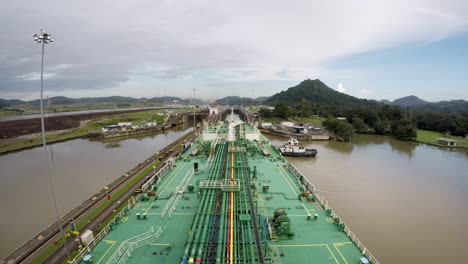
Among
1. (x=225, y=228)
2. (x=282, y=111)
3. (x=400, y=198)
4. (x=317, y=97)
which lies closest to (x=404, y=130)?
(x=282, y=111)

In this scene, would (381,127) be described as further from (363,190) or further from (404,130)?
(363,190)

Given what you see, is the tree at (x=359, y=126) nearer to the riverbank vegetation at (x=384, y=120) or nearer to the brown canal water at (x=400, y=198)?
the riverbank vegetation at (x=384, y=120)

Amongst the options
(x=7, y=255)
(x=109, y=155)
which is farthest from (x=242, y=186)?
(x=109, y=155)

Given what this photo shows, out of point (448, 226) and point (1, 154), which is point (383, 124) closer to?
point (448, 226)

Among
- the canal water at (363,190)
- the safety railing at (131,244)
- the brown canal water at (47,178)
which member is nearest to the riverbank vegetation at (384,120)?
the canal water at (363,190)

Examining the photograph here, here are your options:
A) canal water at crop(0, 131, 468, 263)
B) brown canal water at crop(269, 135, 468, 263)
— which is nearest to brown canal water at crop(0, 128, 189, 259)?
canal water at crop(0, 131, 468, 263)

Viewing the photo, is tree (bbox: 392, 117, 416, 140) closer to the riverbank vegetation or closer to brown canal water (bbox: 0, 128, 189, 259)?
the riverbank vegetation

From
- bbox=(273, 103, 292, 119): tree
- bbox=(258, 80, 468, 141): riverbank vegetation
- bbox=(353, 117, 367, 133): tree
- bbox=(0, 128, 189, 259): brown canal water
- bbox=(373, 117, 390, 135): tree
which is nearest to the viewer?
bbox=(0, 128, 189, 259): brown canal water
